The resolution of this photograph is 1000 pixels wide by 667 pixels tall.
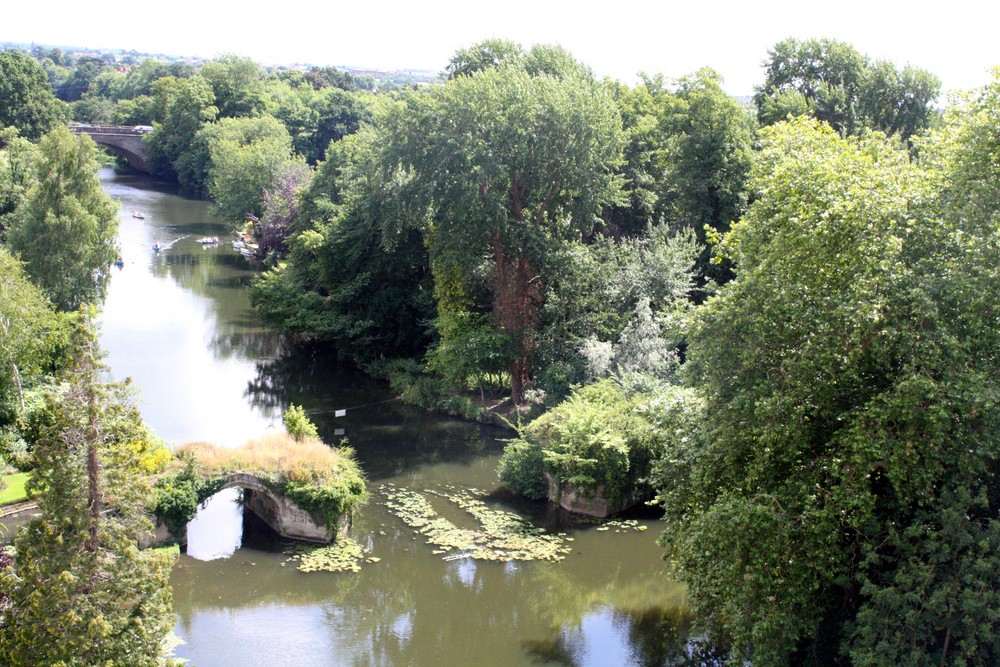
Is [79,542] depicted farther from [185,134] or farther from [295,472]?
[185,134]

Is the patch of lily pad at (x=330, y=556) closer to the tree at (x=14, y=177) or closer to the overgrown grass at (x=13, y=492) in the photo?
the overgrown grass at (x=13, y=492)

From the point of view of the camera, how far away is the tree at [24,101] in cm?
6656

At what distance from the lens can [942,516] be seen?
576 inches

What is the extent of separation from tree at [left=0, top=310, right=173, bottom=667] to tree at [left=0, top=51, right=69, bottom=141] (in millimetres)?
60362

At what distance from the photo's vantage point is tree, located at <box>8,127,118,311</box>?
3509cm

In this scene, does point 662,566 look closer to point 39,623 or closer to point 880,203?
point 880,203

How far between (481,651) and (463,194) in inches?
638

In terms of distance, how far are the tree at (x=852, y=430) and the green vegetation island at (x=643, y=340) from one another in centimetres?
6

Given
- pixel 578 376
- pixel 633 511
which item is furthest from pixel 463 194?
pixel 633 511

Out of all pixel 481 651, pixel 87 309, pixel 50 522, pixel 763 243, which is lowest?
pixel 481 651

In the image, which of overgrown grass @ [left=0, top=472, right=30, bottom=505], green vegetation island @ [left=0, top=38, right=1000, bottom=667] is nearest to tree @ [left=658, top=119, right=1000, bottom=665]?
green vegetation island @ [left=0, top=38, right=1000, bottom=667]

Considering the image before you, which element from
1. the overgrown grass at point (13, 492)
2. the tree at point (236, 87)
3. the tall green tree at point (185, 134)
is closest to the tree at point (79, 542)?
the overgrown grass at point (13, 492)

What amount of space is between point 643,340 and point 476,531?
8.71 meters

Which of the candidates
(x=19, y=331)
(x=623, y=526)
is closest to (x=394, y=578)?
(x=623, y=526)
